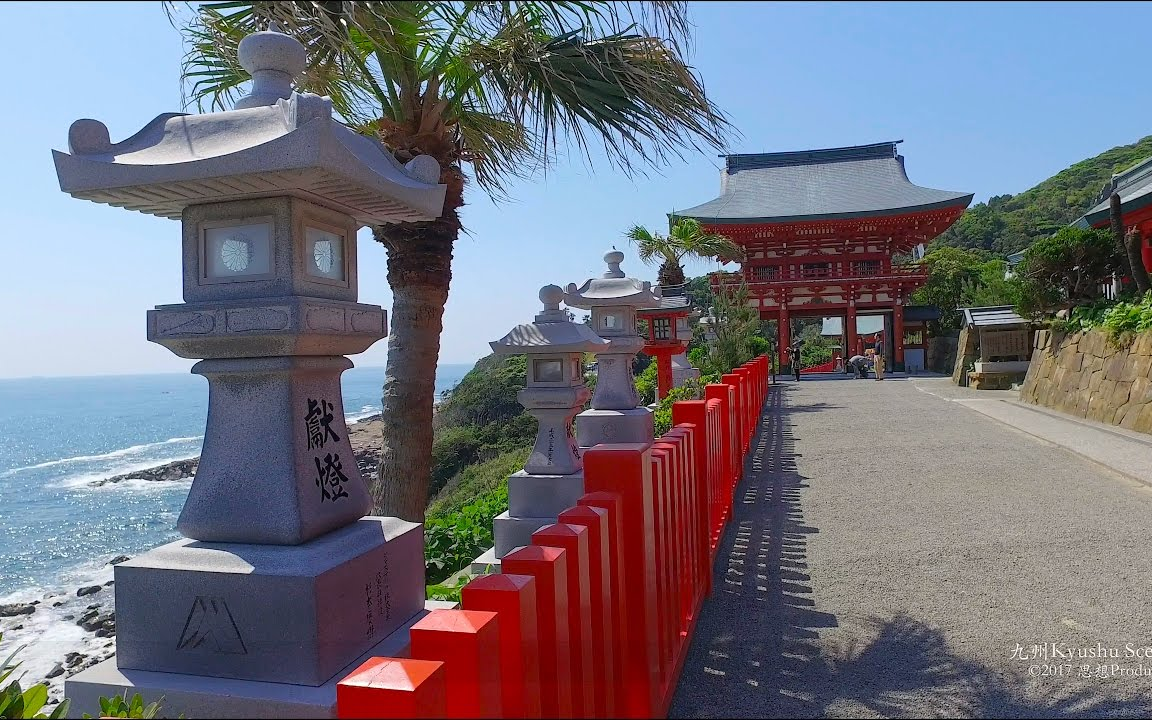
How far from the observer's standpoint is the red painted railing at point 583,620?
3.62 feet

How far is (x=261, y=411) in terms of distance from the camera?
234 centimetres

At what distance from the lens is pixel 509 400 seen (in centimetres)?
3194

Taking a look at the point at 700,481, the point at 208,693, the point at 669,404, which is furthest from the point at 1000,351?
the point at 208,693

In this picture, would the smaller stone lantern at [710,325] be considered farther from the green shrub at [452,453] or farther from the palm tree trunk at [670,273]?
the green shrub at [452,453]

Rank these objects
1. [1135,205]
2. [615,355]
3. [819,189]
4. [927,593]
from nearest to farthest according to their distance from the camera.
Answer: [927,593]
[615,355]
[1135,205]
[819,189]

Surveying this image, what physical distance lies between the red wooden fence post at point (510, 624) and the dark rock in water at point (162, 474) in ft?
87.0

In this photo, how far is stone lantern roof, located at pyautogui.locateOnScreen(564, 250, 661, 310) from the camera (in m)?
8.41

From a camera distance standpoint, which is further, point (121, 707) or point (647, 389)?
point (647, 389)

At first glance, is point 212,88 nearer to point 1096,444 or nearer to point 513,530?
point 513,530

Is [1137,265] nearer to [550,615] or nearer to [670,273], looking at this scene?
[670,273]

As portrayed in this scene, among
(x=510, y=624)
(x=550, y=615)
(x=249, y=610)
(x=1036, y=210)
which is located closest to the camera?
(x=510, y=624)

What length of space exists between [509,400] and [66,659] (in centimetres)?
2476

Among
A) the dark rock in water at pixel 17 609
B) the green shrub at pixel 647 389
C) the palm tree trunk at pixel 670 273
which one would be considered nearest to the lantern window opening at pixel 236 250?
the dark rock in water at pixel 17 609

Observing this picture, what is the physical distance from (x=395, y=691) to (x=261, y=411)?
1.60 m
